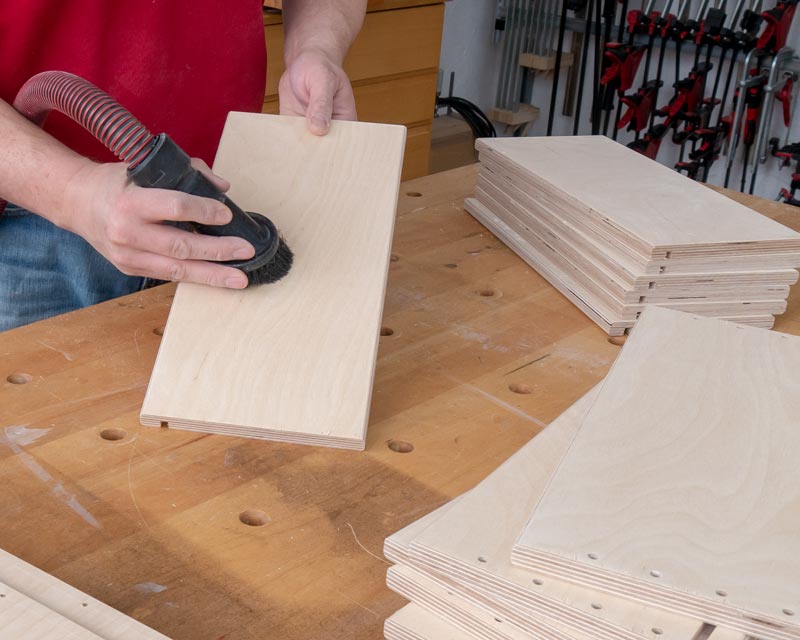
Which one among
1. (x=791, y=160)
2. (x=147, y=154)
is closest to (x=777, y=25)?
(x=791, y=160)

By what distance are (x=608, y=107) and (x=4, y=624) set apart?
3117 millimetres

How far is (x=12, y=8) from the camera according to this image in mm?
1216

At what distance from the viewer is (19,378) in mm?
1058

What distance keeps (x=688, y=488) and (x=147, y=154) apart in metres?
0.65

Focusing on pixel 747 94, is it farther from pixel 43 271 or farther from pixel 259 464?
pixel 259 464

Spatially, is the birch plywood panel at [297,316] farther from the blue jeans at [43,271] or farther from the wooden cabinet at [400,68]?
the wooden cabinet at [400,68]

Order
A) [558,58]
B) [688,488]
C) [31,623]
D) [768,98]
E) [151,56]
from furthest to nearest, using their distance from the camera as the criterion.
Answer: [558,58], [768,98], [151,56], [688,488], [31,623]

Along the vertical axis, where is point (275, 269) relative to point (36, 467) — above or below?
above

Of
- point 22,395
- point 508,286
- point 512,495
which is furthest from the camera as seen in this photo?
point 508,286

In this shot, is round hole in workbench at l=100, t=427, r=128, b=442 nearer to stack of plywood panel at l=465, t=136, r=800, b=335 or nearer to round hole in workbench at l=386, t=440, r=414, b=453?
round hole in workbench at l=386, t=440, r=414, b=453

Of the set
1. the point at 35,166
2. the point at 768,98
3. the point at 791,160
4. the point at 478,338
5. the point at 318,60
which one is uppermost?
the point at 318,60

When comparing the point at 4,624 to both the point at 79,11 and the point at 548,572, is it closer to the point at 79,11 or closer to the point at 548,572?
the point at 548,572

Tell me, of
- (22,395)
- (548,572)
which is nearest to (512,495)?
(548,572)

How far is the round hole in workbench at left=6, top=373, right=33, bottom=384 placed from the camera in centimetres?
105
